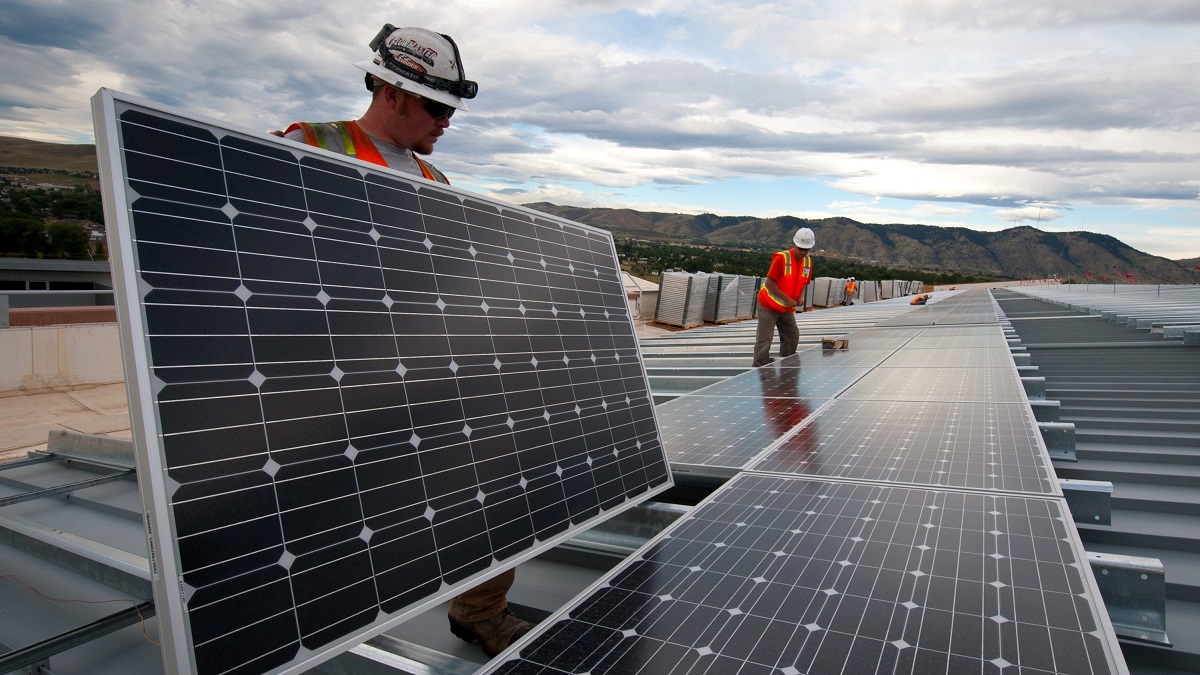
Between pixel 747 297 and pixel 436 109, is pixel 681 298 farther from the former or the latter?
pixel 436 109

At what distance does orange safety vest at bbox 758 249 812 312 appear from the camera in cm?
1140

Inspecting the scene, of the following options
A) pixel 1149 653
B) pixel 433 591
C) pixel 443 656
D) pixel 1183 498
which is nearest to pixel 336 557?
pixel 433 591

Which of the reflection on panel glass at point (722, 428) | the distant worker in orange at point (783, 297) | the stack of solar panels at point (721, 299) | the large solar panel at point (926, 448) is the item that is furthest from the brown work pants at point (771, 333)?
the stack of solar panels at point (721, 299)

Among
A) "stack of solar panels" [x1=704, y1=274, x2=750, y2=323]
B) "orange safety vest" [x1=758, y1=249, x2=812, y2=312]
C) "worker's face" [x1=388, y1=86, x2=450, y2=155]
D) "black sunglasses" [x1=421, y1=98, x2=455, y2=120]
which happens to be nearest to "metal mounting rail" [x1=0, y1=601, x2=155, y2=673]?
"worker's face" [x1=388, y1=86, x2=450, y2=155]

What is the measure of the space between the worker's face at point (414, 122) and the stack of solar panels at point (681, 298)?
2474 cm

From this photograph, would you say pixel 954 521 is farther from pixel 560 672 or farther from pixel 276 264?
pixel 276 264

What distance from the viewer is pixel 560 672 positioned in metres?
1.97

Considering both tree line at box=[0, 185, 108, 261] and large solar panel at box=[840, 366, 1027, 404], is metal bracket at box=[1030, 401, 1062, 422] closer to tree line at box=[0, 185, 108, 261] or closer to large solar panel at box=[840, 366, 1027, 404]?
large solar panel at box=[840, 366, 1027, 404]

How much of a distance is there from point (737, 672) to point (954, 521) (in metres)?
1.60

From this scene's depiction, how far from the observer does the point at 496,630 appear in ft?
10.1

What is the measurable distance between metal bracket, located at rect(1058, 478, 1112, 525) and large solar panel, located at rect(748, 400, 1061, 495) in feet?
0.65

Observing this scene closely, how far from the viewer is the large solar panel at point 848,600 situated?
1.97 meters

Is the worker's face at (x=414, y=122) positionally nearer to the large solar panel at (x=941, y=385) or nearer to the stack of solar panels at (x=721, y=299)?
the large solar panel at (x=941, y=385)

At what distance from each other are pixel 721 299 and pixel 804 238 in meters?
18.5
